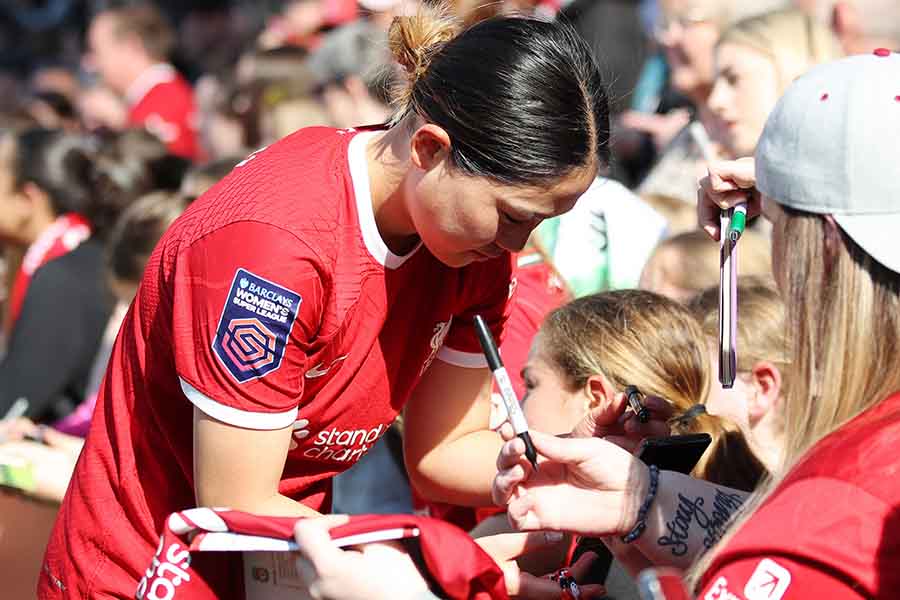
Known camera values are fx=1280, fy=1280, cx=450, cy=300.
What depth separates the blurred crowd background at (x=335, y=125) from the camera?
3199mm

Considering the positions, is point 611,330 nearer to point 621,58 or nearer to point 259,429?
point 259,429

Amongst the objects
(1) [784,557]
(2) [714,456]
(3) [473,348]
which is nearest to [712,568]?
(1) [784,557]

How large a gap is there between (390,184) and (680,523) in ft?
2.39

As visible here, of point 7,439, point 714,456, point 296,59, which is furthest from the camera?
point 296,59

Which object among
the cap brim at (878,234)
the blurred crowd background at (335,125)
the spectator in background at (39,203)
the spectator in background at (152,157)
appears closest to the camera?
the cap brim at (878,234)

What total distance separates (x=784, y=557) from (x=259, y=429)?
0.82m

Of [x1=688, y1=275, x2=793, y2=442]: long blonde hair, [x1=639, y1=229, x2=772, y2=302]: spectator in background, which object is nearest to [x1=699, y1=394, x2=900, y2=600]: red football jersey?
[x1=688, y1=275, x2=793, y2=442]: long blonde hair

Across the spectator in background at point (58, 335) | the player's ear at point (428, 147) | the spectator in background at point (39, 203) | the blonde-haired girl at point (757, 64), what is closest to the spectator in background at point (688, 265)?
the blonde-haired girl at point (757, 64)

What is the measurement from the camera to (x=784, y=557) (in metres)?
1.64

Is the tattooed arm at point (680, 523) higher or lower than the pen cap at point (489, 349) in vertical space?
lower

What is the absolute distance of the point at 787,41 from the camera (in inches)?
165

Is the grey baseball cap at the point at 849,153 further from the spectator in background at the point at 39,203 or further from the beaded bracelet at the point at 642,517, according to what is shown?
the spectator in background at the point at 39,203

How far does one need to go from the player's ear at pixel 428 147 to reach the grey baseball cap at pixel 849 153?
526mm

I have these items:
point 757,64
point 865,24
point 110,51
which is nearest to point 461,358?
point 757,64
